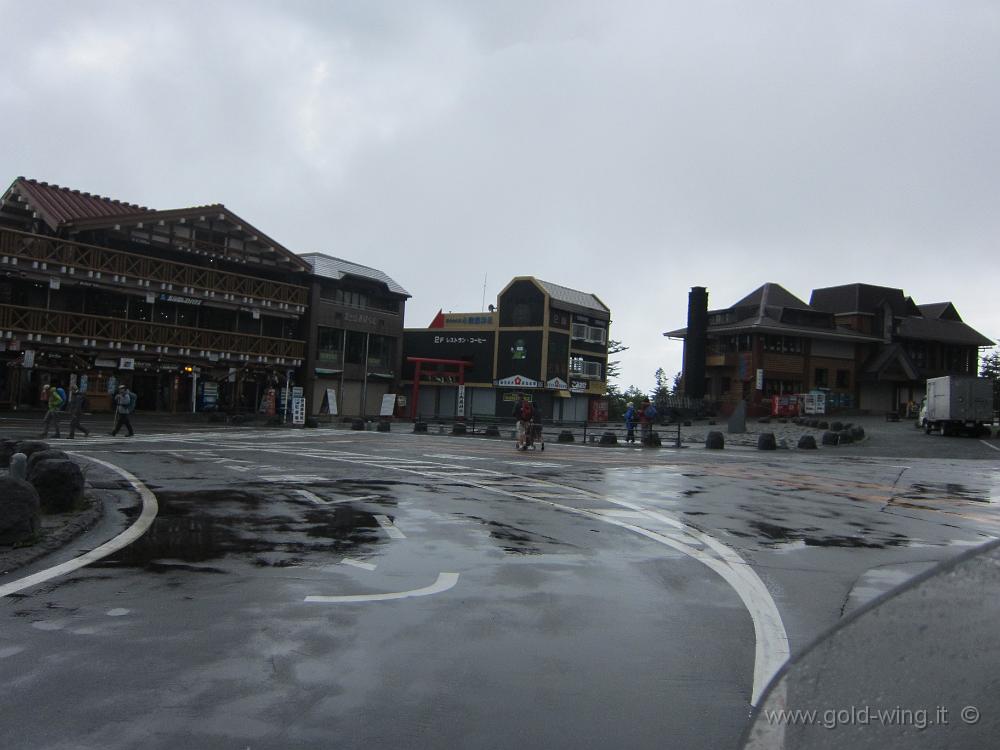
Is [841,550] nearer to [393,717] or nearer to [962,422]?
[393,717]

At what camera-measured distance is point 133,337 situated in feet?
123

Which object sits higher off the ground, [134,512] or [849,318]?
[849,318]

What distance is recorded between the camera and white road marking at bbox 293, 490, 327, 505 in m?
10.2

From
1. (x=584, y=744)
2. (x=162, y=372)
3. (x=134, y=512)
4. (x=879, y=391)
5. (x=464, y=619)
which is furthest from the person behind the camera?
(x=879, y=391)

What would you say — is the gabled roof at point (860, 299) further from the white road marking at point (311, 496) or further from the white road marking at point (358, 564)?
the white road marking at point (358, 564)

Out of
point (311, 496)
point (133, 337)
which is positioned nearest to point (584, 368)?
point (133, 337)

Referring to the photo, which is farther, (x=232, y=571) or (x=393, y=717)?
(x=232, y=571)

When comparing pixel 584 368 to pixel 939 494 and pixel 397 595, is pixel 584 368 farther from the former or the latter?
pixel 397 595

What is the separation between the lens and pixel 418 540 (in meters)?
7.62

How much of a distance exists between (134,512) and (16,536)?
2314 mm

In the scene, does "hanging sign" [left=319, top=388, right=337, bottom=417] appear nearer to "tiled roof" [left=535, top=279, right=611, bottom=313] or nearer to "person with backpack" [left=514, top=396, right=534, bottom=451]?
"tiled roof" [left=535, top=279, right=611, bottom=313]

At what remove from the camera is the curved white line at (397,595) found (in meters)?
5.20

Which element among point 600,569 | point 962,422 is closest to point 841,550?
point 600,569

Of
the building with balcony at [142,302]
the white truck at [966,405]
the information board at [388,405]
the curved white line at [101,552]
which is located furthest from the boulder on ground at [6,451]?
the information board at [388,405]
